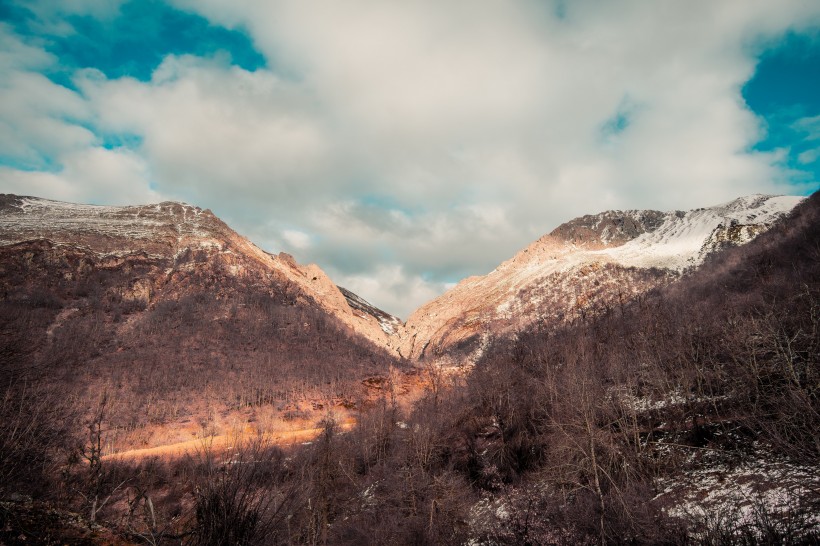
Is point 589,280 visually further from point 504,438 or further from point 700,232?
point 504,438

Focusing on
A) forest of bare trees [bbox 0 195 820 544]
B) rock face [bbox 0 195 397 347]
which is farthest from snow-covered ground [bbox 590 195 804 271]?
rock face [bbox 0 195 397 347]

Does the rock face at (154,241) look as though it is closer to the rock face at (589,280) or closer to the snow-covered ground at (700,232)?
the rock face at (589,280)

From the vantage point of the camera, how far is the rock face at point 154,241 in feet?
454

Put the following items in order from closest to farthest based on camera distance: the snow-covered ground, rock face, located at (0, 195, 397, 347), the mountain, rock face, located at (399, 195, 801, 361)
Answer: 1. the mountain
2. rock face, located at (399, 195, 801, 361)
3. rock face, located at (0, 195, 397, 347)
4. the snow-covered ground

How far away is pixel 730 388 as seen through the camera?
34938 millimetres

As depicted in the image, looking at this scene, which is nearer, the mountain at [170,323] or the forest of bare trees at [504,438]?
the forest of bare trees at [504,438]

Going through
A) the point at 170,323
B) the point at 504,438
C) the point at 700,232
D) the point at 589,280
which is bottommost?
the point at 504,438

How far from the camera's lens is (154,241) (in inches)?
6053

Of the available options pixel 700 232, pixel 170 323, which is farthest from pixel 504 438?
pixel 700 232

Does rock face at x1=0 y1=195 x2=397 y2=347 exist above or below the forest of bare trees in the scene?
above

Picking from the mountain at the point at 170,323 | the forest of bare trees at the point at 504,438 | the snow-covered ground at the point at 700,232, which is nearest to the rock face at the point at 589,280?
the snow-covered ground at the point at 700,232

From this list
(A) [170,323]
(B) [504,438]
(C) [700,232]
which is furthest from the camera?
(C) [700,232]

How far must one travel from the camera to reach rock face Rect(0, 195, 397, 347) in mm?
138338

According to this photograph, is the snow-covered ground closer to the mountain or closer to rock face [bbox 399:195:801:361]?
rock face [bbox 399:195:801:361]
